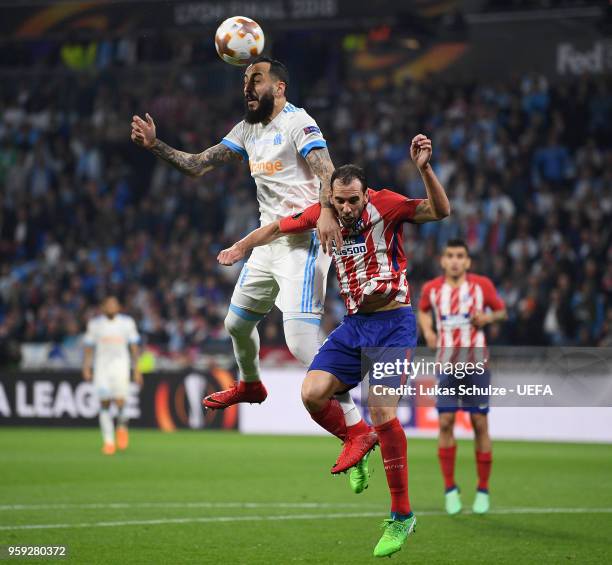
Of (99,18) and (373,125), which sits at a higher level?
(99,18)

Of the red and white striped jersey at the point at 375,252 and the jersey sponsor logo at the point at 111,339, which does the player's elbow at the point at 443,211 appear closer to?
the red and white striped jersey at the point at 375,252

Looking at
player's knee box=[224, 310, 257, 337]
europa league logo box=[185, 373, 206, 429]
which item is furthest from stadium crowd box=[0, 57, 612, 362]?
player's knee box=[224, 310, 257, 337]

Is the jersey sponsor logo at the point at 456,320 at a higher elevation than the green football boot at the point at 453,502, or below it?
higher

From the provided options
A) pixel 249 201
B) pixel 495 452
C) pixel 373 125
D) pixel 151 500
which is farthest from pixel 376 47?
pixel 151 500

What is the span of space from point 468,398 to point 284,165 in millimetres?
3601

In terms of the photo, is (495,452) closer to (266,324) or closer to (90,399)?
(266,324)

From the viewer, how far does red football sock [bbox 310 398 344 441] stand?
7.72 m

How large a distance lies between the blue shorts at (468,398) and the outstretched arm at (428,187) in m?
3.53

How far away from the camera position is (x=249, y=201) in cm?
2402

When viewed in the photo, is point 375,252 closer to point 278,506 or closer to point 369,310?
point 369,310

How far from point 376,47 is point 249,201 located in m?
5.34

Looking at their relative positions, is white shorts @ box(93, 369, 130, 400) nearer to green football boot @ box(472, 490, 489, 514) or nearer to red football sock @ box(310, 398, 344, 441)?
green football boot @ box(472, 490, 489, 514)

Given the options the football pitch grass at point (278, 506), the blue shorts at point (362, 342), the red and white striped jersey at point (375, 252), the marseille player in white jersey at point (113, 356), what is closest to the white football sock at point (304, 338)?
the blue shorts at point (362, 342)

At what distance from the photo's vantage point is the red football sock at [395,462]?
727 centimetres
